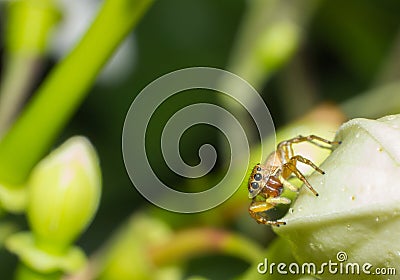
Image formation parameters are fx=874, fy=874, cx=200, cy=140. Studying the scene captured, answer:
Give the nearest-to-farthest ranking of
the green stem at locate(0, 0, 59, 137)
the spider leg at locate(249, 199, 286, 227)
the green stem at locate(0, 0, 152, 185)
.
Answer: the spider leg at locate(249, 199, 286, 227) → the green stem at locate(0, 0, 152, 185) → the green stem at locate(0, 0, 59, 137)

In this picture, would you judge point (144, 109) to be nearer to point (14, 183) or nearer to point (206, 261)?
point (206, 261)

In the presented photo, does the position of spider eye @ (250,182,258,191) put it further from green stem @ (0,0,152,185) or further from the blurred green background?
the blurred green background

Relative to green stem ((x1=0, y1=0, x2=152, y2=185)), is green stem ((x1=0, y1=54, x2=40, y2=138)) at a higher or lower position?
lower

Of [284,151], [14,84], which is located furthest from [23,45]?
[284,151]

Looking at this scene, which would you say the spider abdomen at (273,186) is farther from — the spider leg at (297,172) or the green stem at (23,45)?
the green stem at (23,45)

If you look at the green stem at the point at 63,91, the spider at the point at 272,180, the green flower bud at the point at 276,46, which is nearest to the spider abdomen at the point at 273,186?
the spider at the point at 272,180

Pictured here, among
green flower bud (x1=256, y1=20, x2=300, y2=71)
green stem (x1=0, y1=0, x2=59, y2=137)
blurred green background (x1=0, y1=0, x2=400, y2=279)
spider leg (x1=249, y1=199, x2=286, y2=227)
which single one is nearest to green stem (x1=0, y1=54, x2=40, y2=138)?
green stem (x1=0, y1=0, x2=59, y2=137)

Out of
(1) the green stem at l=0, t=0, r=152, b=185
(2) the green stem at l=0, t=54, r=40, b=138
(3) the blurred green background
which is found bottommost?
(3) the blurred green background

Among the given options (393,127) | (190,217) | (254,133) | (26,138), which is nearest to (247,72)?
(254,133)
